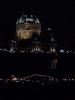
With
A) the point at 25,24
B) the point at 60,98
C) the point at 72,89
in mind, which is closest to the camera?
the point at 60,98

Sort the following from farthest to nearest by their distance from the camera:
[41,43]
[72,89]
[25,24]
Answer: [25,24] < [41,43] < [72,89]

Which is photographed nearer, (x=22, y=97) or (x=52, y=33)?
(x=22, y=97)

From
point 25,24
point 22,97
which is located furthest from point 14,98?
point 25,24

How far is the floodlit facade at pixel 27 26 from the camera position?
67.1m

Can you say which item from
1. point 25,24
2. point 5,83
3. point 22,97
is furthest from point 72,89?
point 25,24

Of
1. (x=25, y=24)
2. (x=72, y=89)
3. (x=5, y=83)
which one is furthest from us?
(x=25, y=24)

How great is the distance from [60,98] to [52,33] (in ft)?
157

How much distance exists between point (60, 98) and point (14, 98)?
1.73 meters

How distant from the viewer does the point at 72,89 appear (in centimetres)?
1753

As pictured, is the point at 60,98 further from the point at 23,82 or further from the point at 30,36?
the point at 30,36

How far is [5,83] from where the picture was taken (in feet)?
63.9

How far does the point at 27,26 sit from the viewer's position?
67812 millimetres

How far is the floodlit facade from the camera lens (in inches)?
2640

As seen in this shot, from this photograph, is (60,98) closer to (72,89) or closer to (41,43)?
(72,89)
